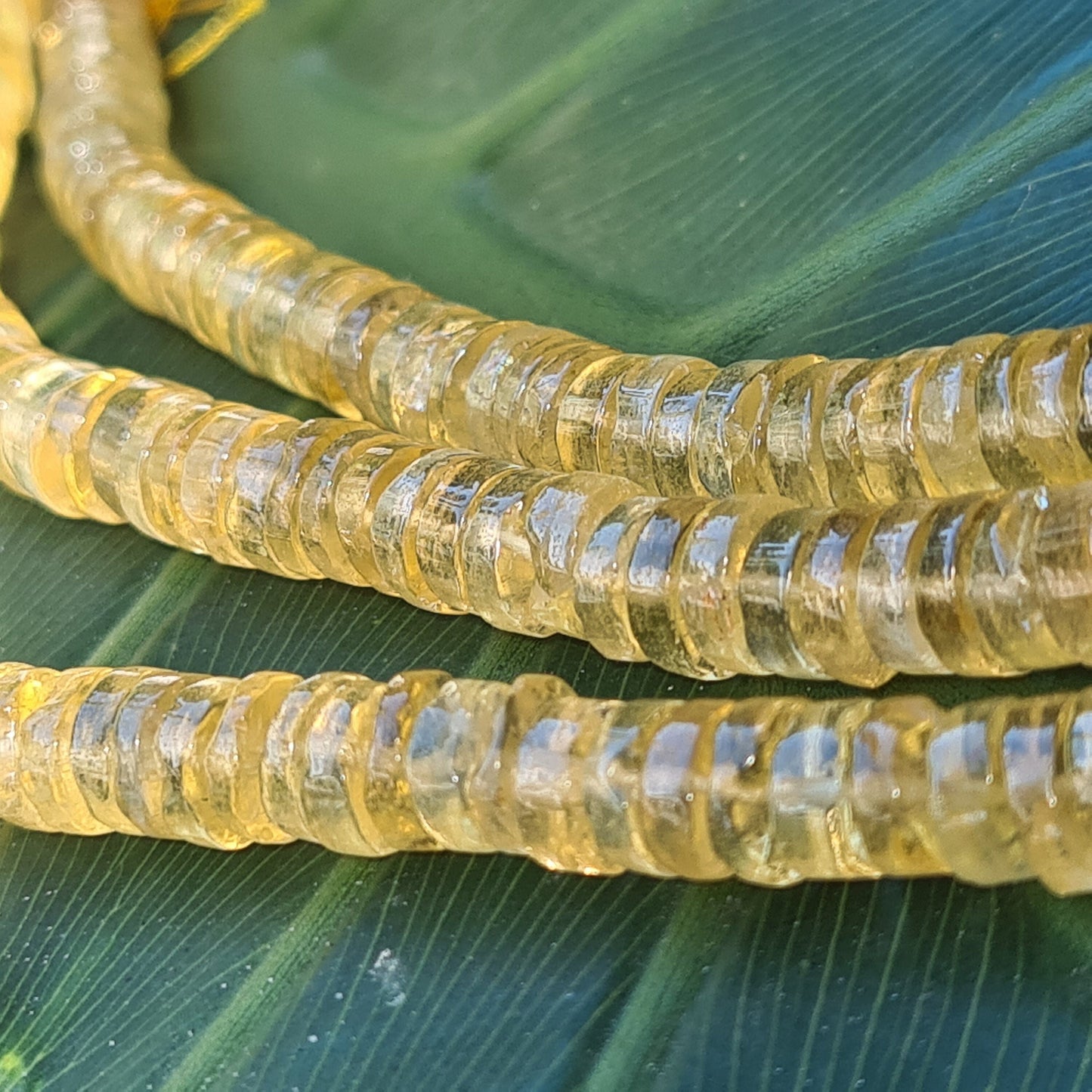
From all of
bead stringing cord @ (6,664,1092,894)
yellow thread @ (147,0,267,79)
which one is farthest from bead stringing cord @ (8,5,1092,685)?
yellow thread @ (147,0,267,79)

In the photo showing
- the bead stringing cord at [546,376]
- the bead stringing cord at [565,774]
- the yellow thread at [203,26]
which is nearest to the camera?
the bead stringing cord at [565,774]

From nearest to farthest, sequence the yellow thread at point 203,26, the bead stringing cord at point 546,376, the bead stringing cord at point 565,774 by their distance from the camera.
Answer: the bead stringing cord at point 565,774
the bead stringing cord at point 546,376
the yellow thread at point 203,26

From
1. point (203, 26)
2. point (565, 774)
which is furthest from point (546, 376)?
point (203, 26)

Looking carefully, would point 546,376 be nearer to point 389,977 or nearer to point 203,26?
point 389,977

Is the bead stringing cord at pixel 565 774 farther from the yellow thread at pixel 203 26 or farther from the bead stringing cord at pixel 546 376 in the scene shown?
the yellow thread at pixel 203 26

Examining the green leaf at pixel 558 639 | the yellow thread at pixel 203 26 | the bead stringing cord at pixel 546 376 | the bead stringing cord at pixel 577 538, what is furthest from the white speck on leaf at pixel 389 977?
the yellow thread at pixel 203 26

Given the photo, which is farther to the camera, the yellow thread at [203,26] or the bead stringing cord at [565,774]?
the yellow thread at [203,26]

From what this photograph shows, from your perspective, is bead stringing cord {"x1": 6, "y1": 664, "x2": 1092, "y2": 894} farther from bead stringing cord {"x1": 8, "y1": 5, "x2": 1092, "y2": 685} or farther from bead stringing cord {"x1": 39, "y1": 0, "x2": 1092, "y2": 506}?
bead stringing cord {"x1": 39, "y1": 0, "x2": 1092, "y2": 506}
